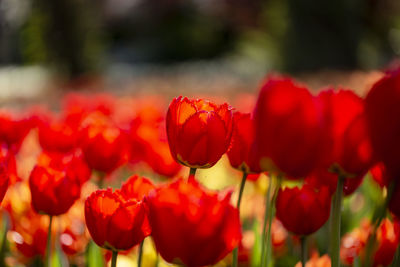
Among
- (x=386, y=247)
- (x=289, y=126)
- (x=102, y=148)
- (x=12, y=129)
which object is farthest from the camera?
(x=12, y=129)

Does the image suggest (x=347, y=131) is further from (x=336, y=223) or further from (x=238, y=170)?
(x=238, y=170)

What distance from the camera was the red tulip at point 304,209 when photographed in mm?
1033

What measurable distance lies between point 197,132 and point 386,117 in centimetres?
29

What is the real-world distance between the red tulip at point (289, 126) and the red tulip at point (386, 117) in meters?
0.10

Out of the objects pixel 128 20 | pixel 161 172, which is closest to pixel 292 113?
pixel 161 172

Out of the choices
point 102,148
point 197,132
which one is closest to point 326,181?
point 197,132

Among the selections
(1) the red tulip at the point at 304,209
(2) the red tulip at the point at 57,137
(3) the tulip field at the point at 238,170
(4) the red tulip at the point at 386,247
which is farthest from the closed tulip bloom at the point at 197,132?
(2) the red tulip at the point at 57,137

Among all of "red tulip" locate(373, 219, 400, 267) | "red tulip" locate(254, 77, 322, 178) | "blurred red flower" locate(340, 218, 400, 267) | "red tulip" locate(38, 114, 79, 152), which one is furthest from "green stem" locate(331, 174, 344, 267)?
"red tulip" locate(38, 114, 79, 152)

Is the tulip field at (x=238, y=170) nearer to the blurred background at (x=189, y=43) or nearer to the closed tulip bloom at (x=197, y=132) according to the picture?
the closed tulip bloom at (x=197, y=132)

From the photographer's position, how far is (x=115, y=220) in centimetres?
89

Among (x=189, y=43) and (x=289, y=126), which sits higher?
(x=289, y=126)

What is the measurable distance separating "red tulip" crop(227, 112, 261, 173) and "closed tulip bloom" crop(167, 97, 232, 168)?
7 cm

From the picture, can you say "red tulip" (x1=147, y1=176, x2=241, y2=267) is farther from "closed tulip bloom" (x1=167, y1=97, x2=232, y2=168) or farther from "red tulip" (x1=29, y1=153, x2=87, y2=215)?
"red tulip" (x1=29, y1=153, x2=87, y2=215)

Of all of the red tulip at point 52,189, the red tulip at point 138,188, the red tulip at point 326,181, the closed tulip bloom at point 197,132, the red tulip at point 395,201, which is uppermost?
the closed tulip bloom at point 197,132
